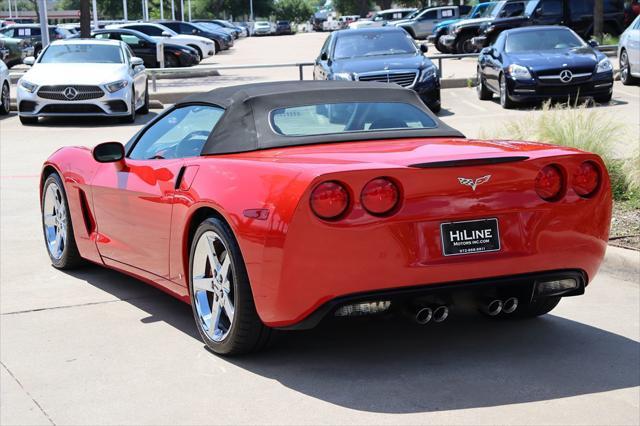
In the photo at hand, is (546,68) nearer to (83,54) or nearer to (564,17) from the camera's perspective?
(83,54)

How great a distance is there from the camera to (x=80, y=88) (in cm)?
1984

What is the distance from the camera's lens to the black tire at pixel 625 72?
78.3 ft

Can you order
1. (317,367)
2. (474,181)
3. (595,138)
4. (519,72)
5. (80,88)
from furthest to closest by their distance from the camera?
(519,72) → (80,88) → (595,138) → (317,367) → (474,181)

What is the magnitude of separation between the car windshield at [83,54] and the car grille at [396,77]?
15.9 feet

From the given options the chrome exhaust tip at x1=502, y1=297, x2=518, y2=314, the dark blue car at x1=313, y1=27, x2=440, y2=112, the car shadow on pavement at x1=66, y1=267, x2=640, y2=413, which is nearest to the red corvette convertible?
the chrome exhaust tip at x1=502, y1=297, x2=518, y2=314

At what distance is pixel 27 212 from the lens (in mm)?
10594

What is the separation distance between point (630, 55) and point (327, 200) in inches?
777

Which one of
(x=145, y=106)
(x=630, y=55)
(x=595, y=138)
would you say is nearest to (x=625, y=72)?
(x=630, y=55)

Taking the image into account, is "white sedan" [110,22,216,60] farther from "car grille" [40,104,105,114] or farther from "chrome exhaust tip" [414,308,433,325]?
"chrome exhaust tip" [414,308,433,325]

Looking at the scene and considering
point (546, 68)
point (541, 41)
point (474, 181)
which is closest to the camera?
→ point (474, 181)

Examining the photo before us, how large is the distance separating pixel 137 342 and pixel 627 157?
18.8ft

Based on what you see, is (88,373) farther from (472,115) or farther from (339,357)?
(472,115)

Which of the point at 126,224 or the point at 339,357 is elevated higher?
the point at 126,224

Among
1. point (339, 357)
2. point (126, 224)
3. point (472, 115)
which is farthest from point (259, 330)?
point (472, 115)
